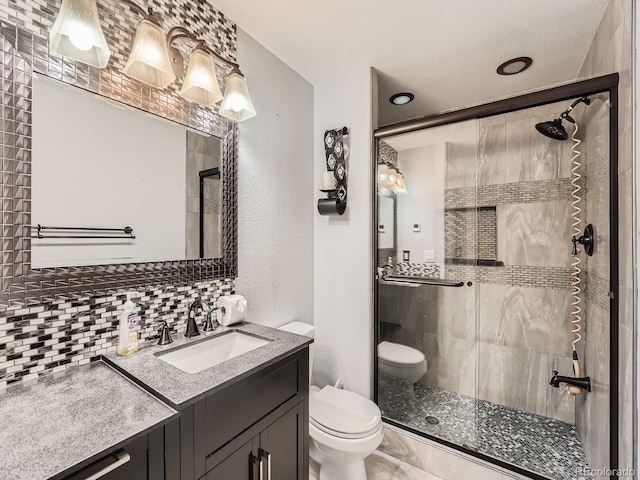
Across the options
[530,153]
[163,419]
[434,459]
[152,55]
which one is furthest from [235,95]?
[434,459]

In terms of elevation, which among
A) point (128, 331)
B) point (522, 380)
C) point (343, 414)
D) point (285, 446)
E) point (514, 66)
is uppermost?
point (514, 66)

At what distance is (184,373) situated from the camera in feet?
3.08

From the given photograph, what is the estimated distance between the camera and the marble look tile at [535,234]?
6.64 ft

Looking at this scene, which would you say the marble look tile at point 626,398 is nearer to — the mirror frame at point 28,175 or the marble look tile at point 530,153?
the marble look tile at point 530,153

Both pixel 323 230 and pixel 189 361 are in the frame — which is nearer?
pixel 189 361

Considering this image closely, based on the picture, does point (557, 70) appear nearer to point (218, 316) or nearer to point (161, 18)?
point (161, 18)

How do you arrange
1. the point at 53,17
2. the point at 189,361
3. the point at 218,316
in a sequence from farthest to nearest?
the point at 218,316 < the point at 189,361 < the point at 53,17

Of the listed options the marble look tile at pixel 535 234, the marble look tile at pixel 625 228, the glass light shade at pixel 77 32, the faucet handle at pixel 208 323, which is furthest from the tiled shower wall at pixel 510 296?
the glass light shade at pixel 77 32

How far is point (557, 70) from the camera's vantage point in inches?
75.7

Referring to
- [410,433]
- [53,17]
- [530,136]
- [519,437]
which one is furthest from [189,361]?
[530,136]

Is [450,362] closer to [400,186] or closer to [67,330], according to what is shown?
[400,186]

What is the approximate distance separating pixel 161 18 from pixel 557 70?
2.41 metres

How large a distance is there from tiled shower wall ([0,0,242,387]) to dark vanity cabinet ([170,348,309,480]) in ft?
Answer: 1.74

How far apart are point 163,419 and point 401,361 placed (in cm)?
174
